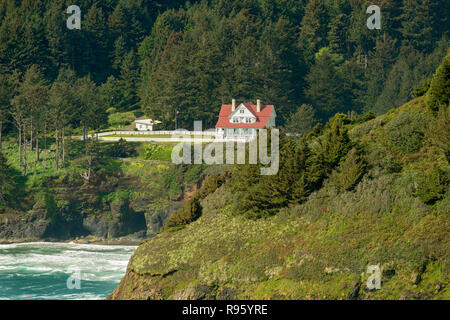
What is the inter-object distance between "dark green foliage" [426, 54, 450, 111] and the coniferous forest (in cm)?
10

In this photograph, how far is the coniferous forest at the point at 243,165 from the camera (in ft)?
152

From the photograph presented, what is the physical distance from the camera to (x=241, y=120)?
10869cm

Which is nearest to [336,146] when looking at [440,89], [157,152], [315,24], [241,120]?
[440,89]

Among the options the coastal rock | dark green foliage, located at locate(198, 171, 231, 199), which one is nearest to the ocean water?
the coastal rock

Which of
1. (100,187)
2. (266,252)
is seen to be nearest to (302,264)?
(266,252)

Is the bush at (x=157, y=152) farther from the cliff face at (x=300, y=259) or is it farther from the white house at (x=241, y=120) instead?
the cliff face at (x=300, y=259)

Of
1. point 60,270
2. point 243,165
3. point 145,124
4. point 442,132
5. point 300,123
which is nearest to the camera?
point 442,132

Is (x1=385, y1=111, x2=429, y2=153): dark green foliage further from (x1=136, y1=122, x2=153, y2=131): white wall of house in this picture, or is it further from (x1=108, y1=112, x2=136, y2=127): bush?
(x1=108, y1=112, x2=136, y2=127): bush

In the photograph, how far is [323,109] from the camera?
123m

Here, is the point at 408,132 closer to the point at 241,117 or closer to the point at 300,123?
the point at 241,117

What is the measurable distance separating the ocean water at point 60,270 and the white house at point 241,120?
27.1 meters

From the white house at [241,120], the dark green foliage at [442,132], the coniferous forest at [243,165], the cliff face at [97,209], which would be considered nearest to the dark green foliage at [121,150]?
the coniferous forest at [243,165]

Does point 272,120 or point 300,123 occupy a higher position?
point 272,120

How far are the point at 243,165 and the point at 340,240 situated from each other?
11.7 meters
